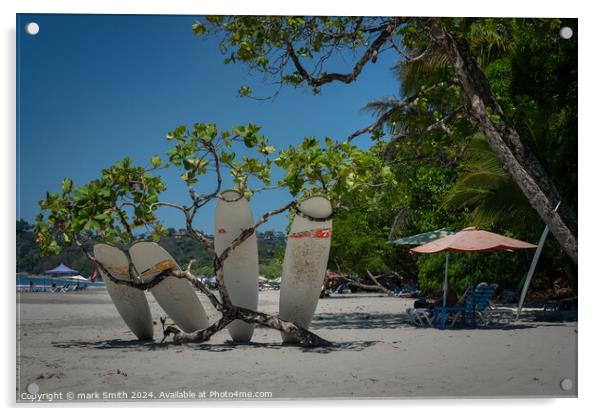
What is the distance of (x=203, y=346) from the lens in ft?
24.1

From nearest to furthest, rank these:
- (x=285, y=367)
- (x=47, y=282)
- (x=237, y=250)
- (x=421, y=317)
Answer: (x=285, y=367) → (x=47, y=282) → (x=237, y=250) → (x=421, y=317)

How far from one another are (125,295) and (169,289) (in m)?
0.47

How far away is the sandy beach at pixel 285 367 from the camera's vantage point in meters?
6.01

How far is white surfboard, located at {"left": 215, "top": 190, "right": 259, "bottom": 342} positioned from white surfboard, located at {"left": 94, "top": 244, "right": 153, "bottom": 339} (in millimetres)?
965

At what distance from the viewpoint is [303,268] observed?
7.56 metres

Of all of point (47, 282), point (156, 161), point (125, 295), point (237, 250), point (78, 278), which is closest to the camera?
point (47, 282)

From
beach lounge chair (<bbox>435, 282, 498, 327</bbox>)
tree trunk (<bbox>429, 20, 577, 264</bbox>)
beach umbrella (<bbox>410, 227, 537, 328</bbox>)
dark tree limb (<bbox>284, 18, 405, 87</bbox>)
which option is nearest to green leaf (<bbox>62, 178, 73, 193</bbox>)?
dark tree limb (<bbox>284, 18, 405, 87</bbox>)

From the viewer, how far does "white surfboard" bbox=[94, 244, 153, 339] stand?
783cm

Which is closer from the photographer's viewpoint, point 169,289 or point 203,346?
point 203,346

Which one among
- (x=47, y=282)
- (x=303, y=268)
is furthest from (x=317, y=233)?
(x=47, y=282)

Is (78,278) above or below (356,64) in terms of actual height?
below

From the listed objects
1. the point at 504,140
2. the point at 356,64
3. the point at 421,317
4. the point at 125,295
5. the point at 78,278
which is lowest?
the point at 421,317

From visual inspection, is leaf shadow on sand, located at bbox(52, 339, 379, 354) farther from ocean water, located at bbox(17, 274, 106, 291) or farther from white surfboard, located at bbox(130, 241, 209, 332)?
ocean water, located at bbox(17, 274, 106, 291)

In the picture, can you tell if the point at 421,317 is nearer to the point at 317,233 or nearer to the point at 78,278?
the point at 317,233
